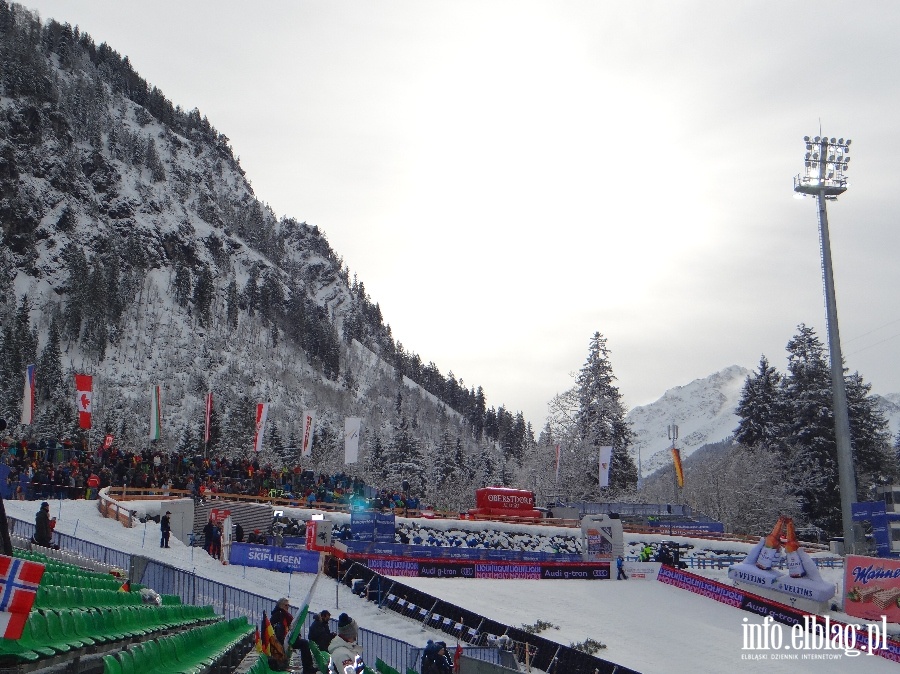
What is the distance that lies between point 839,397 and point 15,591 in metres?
43.0

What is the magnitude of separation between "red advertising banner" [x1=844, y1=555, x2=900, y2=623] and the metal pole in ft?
21.6

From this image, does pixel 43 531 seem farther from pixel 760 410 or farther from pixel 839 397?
pixel 760 410

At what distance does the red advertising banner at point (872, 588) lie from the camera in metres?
31.8

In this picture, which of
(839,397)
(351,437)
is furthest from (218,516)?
(839,397)

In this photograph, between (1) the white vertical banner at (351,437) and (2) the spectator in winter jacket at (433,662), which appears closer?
(2) the spectator in winter jacket at (433,662)

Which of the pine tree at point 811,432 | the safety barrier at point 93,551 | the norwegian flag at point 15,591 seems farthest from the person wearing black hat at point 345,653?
the pine tree at point 811,432

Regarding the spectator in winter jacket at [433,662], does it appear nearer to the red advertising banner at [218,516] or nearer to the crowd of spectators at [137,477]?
the red advertising banner at [218,516]

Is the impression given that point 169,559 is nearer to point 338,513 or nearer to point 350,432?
point 338,513

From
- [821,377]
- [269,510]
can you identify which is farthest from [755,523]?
[269,510]

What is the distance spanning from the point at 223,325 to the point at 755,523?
154573 mm

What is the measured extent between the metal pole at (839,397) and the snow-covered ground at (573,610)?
36.3 ft

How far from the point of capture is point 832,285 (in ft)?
146

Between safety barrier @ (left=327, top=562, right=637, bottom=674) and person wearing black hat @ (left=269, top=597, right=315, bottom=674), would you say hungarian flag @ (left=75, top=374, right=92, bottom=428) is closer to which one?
safety barrier @ (left=327, top=562, right=637, bottom=674)

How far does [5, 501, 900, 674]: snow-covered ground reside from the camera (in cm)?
Result: 2388
